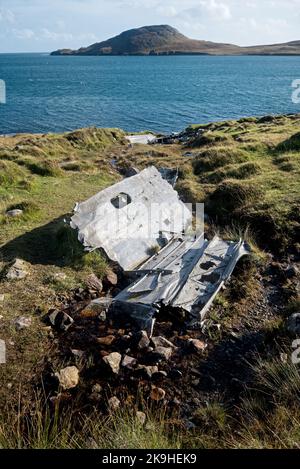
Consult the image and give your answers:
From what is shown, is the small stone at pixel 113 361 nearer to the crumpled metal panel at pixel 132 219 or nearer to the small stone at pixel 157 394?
the small stone at pixel 157 394

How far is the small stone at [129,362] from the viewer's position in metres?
6.28

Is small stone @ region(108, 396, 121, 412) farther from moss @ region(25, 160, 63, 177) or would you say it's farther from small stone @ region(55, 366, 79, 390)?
moss @ region(25, 160, 63, 177)

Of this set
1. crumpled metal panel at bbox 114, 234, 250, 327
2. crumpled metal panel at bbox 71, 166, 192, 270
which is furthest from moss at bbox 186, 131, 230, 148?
crumpled metal panel at bbox 114, 234, 250, 327

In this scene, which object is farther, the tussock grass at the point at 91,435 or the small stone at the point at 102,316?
the small stone at the point at 102,316

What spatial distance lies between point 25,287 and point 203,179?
10.1m

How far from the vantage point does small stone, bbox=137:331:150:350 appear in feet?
21.9

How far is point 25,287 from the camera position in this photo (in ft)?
26.5

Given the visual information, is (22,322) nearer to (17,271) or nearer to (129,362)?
(17,271)

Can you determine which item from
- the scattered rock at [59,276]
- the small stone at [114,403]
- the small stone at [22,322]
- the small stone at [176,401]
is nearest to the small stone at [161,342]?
the small stone at [176,401]

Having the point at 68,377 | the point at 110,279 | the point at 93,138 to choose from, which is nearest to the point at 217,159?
the point at 110,279

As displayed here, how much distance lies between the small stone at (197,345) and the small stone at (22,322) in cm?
288

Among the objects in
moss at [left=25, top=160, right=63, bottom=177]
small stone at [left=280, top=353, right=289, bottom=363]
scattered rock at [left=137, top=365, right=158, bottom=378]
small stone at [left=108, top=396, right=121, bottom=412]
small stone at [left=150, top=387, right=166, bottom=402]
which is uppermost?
moss at [left=25, top=160, right=63, bottom=177]

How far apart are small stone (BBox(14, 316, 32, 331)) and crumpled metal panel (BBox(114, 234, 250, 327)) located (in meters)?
1.63

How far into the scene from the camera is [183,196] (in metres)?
14.3
